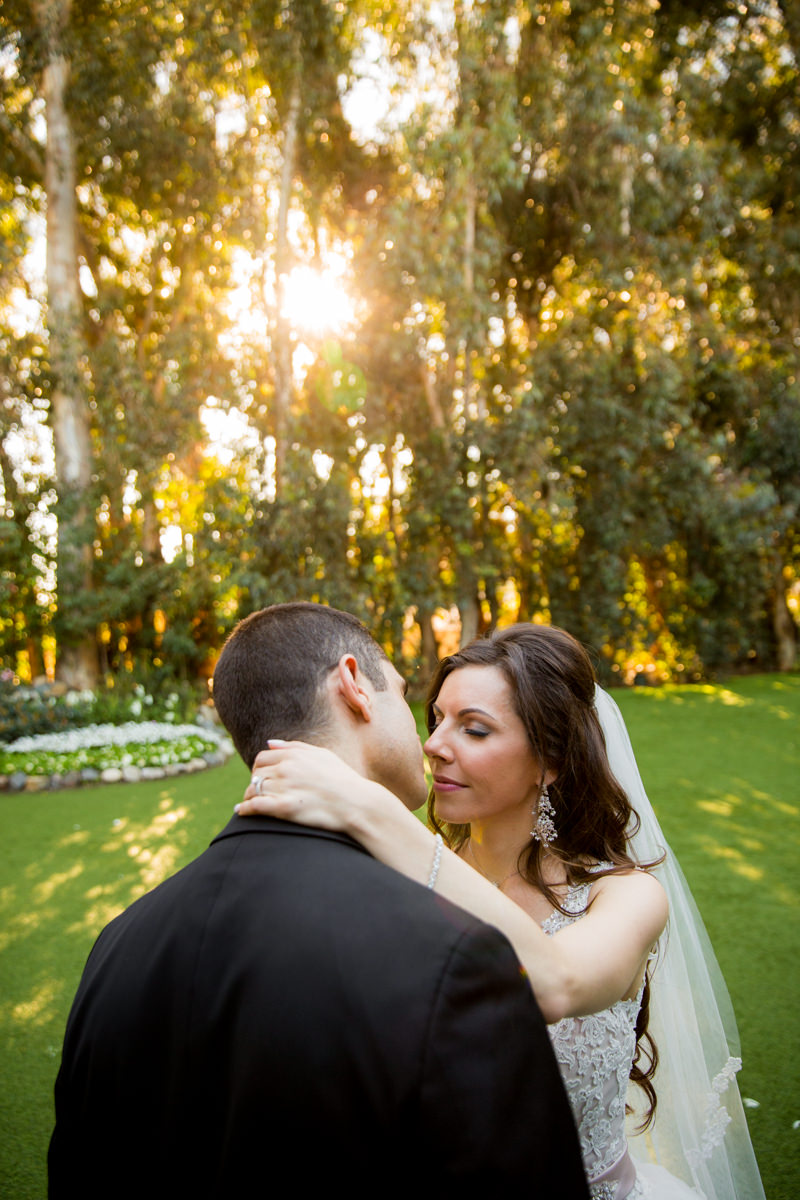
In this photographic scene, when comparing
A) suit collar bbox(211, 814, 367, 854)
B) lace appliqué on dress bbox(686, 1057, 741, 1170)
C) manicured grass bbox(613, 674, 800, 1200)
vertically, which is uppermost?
suit collar bbox(211, 814, 367, 854)

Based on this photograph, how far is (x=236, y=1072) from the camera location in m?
1.04

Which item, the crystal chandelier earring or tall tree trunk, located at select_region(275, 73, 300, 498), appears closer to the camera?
the crystal chandelier earring

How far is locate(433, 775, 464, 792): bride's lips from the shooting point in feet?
7.14

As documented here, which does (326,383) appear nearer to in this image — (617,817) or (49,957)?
(49,957)

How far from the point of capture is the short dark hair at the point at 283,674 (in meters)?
1.46

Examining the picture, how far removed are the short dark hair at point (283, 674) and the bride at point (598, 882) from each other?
0.73 meters

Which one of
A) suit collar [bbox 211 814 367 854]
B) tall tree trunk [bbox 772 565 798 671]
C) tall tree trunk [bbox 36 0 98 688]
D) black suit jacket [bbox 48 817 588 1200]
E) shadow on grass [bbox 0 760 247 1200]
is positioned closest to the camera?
black suit jacket [bbox 48 817 588 1200]

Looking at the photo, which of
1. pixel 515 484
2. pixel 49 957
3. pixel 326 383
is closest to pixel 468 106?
pixel 326 383

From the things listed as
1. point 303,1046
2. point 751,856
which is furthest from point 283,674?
point 751,856

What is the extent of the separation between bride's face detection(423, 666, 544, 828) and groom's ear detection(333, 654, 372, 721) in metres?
0.68

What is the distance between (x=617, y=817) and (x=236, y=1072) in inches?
60.0

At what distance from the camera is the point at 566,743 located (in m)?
2.26

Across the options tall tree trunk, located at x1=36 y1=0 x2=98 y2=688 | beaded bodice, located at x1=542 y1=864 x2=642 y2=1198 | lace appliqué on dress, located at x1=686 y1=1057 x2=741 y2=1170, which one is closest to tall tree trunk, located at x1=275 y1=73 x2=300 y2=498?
tall tree trunk, located at x1=36 y1=0 x2=98 y2=688

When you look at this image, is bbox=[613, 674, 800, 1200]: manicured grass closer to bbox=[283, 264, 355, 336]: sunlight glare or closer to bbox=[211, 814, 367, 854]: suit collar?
bbox=[211, 814, 367, 854]: suit collar
